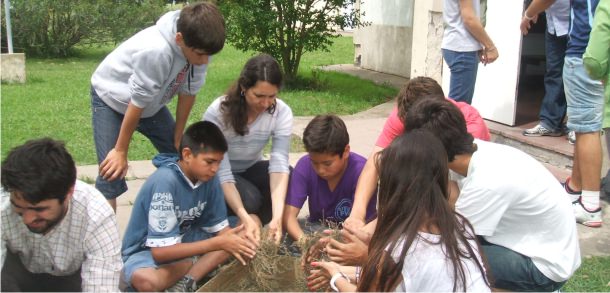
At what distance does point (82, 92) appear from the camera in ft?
29.9

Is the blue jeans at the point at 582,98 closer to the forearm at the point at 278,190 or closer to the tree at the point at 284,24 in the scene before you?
the forearm at the point at 278,190

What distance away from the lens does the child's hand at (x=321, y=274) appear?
2871 millimetres

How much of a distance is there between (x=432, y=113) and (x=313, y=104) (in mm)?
5422

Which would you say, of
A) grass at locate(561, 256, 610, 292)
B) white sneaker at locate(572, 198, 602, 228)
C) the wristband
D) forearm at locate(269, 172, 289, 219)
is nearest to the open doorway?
white sneaker at locate(572, 198, 602, 228)

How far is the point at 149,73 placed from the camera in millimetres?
3480

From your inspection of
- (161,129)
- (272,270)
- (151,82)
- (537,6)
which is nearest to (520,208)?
(272,270)

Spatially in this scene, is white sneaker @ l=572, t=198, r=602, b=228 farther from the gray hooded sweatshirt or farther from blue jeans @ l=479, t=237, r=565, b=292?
the gray hooded sweatshirt

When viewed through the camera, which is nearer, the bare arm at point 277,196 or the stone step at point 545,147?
the bare arm at point 277,196

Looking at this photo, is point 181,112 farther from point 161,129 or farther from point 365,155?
point 365,155

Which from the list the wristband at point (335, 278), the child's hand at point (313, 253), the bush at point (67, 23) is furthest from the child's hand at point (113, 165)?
the bush at point (67, 23)

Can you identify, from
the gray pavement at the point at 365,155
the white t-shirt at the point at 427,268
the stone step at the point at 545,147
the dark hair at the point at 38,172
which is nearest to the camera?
the white t-shirt at the point at 427,268

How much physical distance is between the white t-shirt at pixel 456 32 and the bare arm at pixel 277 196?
1571 mm

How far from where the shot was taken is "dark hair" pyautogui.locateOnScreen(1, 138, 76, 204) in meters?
2.38

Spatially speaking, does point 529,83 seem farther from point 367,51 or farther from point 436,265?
point 436,265
